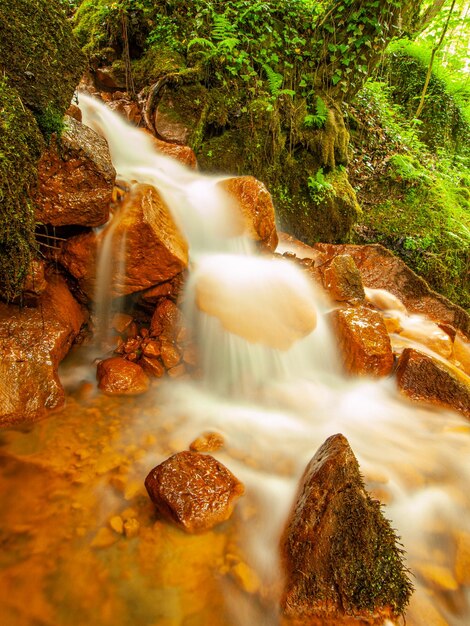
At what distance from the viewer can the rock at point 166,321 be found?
3711 mm

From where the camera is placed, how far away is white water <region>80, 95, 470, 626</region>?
196 centimetres

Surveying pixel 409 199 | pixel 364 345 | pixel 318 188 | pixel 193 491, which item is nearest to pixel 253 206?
pixel 318 188

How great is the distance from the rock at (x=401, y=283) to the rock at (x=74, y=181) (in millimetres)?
4005

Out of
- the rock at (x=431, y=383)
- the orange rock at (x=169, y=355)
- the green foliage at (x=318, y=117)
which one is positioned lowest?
the orange rock at (x=169, y=355)

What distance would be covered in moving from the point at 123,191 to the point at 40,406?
2.24 meters

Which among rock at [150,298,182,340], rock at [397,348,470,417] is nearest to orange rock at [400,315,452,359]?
rock at [397,348,470,417]

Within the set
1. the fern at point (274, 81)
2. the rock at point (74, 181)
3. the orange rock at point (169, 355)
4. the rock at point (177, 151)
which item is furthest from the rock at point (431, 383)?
the fern at point (274, 81)

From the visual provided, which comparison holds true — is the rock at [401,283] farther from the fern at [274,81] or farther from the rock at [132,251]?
the rock at [132,251]

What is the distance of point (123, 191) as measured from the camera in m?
3.58

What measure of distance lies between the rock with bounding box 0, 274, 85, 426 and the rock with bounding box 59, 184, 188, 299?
40 cm

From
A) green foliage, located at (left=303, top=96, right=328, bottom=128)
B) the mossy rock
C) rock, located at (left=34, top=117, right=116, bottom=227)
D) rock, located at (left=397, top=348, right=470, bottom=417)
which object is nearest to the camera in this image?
the mossy rock

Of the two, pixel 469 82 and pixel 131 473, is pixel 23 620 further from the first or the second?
pixel 469 82

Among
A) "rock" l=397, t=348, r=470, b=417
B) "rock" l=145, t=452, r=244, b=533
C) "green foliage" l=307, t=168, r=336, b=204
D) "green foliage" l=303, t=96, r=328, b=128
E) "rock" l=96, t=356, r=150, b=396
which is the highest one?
"green foliage" l=303, t=96, r=328, b=128

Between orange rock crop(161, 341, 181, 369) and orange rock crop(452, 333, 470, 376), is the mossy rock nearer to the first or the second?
orange rock crop(161, 341, 181, 369)
